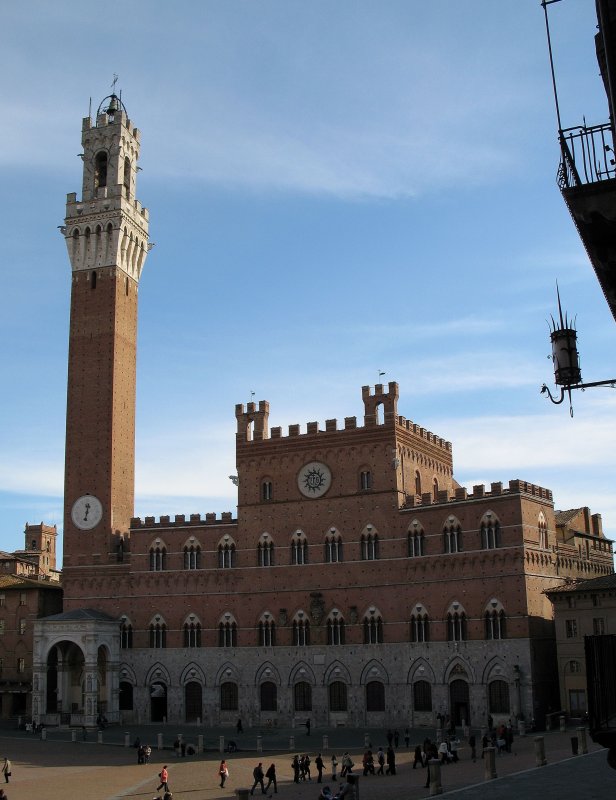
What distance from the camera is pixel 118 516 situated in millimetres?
61812

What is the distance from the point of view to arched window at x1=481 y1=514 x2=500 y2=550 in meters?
50.3

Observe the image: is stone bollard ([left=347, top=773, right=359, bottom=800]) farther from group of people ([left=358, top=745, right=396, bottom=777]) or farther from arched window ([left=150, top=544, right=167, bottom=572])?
arched window ([left=150, top=544, right=167, bottom=572])

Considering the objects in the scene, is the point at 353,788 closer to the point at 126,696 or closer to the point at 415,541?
the point at 415,541

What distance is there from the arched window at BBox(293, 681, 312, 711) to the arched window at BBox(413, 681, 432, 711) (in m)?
6.49

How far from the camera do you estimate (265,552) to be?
57.5 m

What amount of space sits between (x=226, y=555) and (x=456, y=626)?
51.0 feet

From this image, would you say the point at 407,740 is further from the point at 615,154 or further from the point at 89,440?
the point at 615,154

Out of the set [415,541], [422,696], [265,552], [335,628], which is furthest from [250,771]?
[265,552]

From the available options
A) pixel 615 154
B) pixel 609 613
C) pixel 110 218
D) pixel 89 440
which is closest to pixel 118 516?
pixel 89 440

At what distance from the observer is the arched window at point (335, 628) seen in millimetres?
54312

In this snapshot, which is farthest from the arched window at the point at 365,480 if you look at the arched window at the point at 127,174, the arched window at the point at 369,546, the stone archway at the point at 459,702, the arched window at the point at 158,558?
the arched window at the point at 127,174

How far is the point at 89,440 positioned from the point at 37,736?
1894cm

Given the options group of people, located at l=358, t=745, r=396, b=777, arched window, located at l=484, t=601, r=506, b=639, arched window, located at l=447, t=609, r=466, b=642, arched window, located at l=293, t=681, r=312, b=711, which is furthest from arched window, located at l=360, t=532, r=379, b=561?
group of people, located at l=358, t=745, r=396, b=777

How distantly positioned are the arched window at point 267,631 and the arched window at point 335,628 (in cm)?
359
